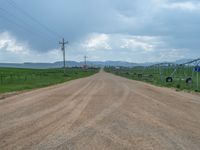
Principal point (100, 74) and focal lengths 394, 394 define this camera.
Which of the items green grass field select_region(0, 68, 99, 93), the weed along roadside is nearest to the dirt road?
green grass field select_region(0, 68, 99, 93)

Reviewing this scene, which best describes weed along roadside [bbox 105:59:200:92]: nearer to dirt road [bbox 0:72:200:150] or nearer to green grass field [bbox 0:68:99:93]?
green grass field [bbox 0:68:99:93]

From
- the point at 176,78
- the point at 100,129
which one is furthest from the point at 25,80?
the point at 100,129

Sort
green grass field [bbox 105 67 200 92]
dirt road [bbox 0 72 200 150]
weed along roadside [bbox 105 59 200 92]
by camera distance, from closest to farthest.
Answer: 1. dirt road [bbox 0 72 200 150]
2. weed along roadside [bbox 105 59 200 92]
3. green grass field [bbox 105 67 200 92]

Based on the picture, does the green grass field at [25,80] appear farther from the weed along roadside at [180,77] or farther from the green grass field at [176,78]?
the weed along roadside at [180,77]

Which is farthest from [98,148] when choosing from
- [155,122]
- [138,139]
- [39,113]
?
[39,113]

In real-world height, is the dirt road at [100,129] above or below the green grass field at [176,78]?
above

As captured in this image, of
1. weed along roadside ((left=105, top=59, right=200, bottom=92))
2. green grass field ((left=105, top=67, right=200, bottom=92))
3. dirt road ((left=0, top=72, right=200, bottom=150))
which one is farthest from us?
green grass field ((left=105, top=67, right=200, bottom=92))

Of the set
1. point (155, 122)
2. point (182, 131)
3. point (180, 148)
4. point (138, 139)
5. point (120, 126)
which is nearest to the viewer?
point (180, 148)

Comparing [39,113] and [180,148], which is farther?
[39,113]

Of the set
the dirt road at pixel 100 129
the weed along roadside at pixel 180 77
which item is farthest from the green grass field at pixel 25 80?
the dirt road at pixel 100 129

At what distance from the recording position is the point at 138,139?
944 centimetres

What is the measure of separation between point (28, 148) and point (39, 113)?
22.0 feet

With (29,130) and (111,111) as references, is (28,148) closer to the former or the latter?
(29,130)

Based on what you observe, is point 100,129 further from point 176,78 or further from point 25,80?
point 176,78
